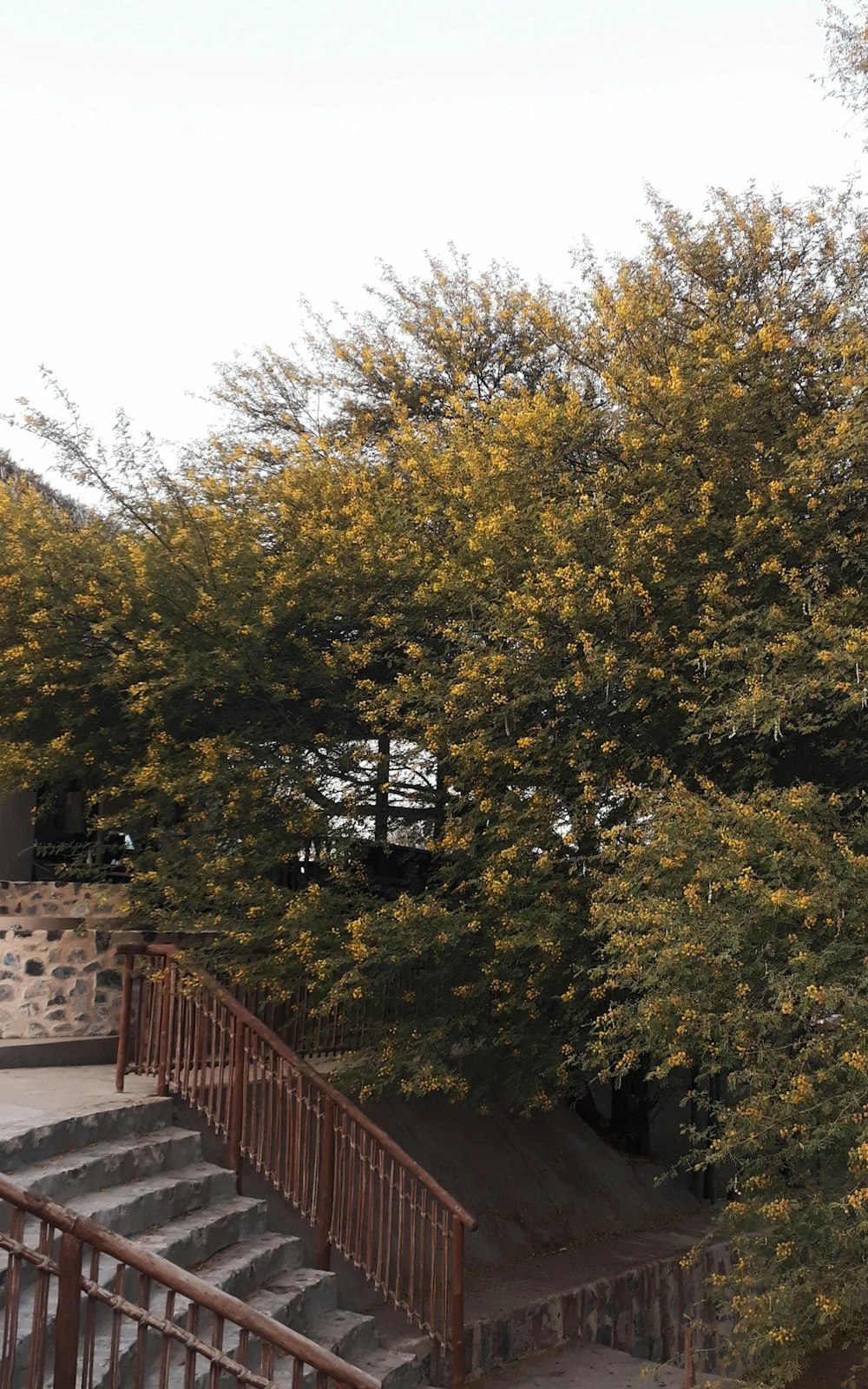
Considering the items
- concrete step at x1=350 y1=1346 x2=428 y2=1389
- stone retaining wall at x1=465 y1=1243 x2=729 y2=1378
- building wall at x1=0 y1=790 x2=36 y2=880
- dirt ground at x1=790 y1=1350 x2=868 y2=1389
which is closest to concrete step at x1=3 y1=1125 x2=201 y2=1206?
concrete step at x1=350 y1=1346 x2=428 y2=1389

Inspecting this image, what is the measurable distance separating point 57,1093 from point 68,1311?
459 centimetres

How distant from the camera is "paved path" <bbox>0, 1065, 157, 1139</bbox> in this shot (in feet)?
26.3

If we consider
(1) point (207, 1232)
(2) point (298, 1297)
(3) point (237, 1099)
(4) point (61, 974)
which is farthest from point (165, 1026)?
(4) point (61, 974)

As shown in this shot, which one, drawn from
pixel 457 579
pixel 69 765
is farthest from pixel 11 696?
pixel 457 579

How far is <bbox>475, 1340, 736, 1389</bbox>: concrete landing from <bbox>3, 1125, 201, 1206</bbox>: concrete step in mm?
3143

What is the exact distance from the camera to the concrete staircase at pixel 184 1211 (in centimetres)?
758

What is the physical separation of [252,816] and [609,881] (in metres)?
3.76

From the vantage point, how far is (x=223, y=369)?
777 inches

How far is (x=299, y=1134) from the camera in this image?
29.9 feet

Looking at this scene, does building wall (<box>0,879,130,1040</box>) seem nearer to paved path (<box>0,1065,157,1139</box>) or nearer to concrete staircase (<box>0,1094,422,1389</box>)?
paved path (<box>0,1065,157,1139</box>)

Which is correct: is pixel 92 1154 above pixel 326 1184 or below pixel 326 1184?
above

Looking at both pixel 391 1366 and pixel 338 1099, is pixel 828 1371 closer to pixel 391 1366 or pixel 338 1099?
pixel 391 1366

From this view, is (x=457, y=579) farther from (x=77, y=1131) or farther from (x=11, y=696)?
(x=77, y=1131)

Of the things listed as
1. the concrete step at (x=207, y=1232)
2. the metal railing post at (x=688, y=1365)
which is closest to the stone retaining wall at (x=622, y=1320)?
the metal railing post at (x=688, y=1365)
